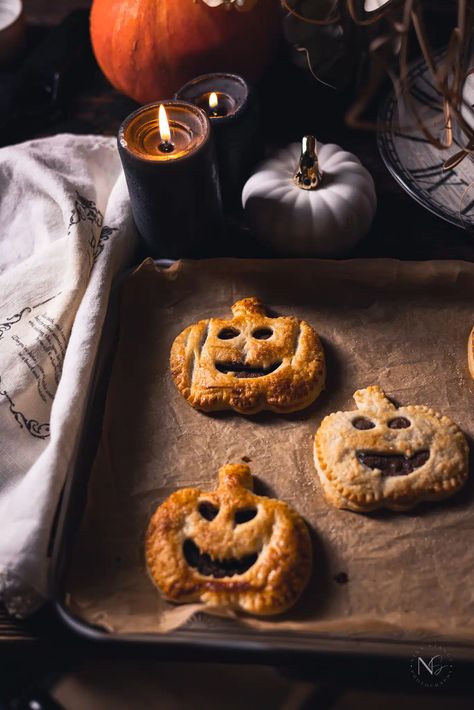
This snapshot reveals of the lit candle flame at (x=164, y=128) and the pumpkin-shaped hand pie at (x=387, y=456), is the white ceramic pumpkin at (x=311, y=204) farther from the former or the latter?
the pumpkin-shaped hand pie at (x=387, y=456)

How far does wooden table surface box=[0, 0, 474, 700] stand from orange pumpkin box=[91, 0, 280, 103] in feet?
0.42

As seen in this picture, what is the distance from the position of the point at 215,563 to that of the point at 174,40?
3.64ft

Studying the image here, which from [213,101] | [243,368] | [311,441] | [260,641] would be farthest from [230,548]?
[213,101]

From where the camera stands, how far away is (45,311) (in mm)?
1415

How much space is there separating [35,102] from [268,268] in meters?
0.83

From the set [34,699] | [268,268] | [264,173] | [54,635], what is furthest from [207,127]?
[34,699]

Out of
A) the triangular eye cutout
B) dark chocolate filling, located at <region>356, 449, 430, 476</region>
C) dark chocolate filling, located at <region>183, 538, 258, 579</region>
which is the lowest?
dark chocolate filling, located at <region>183, 538, 258, 579</region>

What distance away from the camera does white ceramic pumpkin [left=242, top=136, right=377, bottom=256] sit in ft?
4.69

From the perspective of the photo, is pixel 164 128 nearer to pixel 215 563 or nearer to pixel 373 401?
pixel 373 401

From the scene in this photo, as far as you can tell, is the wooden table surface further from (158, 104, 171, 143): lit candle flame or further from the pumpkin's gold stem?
(158, 104, 171, 143): lit candle flame

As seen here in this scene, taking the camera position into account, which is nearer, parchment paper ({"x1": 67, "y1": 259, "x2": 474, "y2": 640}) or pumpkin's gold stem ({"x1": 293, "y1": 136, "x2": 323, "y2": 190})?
parchment paper ({"x1": 67, "y1": 259, "x2": 474, "y2": 640})

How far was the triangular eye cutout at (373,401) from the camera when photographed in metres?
1.26

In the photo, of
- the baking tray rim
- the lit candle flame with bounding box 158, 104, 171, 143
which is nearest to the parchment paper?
the baking tray rim

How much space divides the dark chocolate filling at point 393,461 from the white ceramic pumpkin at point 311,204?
456 millimetres
